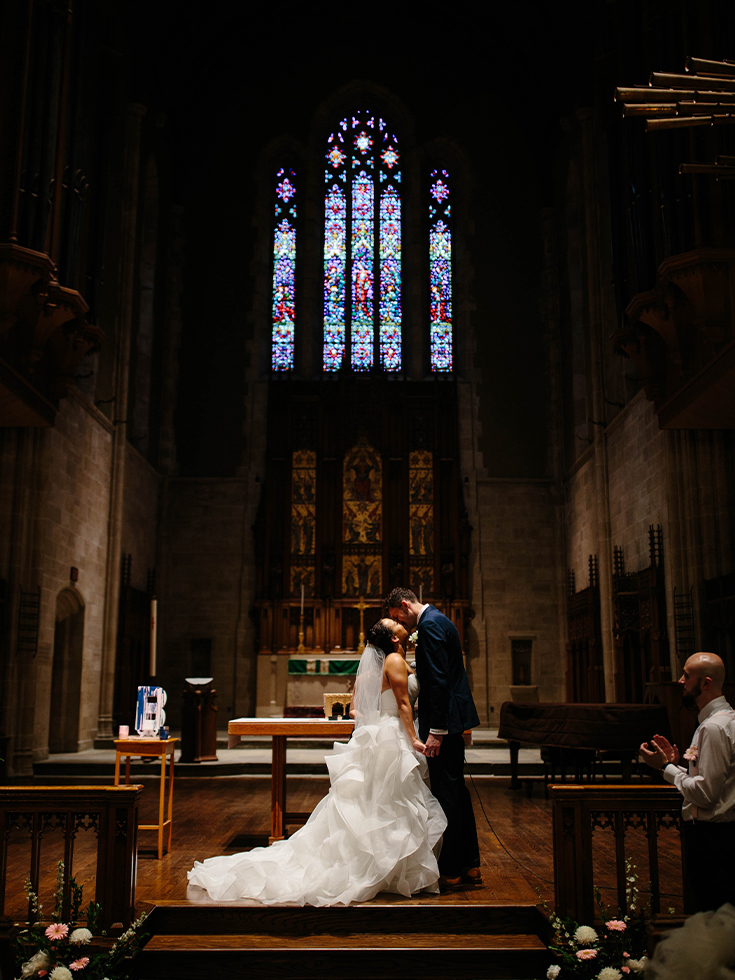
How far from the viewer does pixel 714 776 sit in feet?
11.8

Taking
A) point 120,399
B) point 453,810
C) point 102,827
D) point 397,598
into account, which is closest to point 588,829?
point 453,810

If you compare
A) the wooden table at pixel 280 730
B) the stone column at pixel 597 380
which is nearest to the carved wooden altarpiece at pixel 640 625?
the stone column at pixel 597 380

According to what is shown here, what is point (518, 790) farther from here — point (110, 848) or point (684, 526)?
point (110, 848)

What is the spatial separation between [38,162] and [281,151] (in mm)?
9347

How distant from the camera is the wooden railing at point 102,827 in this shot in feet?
13.5

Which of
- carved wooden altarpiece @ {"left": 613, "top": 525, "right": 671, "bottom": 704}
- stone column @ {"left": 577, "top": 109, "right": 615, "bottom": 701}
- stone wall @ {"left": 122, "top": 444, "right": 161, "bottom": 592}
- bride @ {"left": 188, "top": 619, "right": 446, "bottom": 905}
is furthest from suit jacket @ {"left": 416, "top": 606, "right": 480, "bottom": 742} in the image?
stone wall @ {"left": 122, "top": 444, "right": 161, "bottom": 592}

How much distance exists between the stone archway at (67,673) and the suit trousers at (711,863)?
384 inches

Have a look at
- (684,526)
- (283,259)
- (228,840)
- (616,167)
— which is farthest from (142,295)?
(228,840)

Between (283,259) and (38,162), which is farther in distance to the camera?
(283,259)

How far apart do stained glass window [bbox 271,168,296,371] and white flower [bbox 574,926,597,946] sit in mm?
14307

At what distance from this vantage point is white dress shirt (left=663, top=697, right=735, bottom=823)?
3.59 m

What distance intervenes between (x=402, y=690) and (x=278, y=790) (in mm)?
1778

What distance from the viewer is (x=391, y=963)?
424 centimetres

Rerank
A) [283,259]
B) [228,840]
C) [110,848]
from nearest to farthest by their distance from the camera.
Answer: [110,848]
[228,840]
[283,259]
